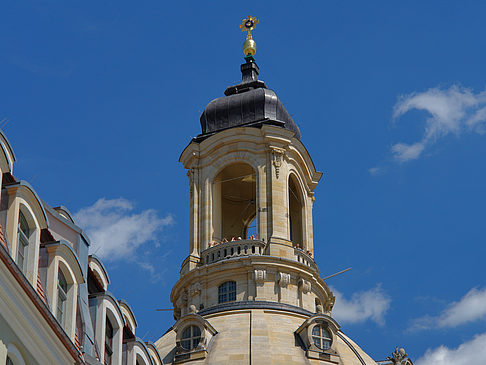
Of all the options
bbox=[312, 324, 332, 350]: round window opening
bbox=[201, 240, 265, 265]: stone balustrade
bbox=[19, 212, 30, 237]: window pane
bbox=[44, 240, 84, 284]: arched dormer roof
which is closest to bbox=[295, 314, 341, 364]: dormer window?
bbox=[312, 324, 332, 350]: round window opening

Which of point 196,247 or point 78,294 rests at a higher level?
point 196,247

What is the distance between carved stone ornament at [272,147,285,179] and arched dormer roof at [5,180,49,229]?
125ft

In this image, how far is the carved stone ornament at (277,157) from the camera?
66.9 meters

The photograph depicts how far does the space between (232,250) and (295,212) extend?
7.53m

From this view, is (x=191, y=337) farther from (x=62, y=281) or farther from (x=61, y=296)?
(x=61, y=296)

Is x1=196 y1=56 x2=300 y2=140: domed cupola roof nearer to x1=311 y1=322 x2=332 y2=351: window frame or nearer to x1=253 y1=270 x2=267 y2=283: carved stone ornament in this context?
x1=253 y1=270 x2=267 y2=283: carved stone ornament

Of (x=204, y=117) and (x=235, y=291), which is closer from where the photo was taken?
Result: (x=235, y=291)

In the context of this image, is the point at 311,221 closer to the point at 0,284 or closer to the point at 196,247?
the point at 196,247

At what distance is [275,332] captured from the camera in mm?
59125

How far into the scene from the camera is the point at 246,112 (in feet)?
227

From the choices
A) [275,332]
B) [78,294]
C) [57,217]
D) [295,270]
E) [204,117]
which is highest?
[204,117]

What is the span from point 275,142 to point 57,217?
3692cm

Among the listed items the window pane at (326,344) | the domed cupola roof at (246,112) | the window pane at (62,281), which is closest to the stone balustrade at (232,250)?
the window pane at (326,344)

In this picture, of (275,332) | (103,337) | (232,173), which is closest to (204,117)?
(232,173)
